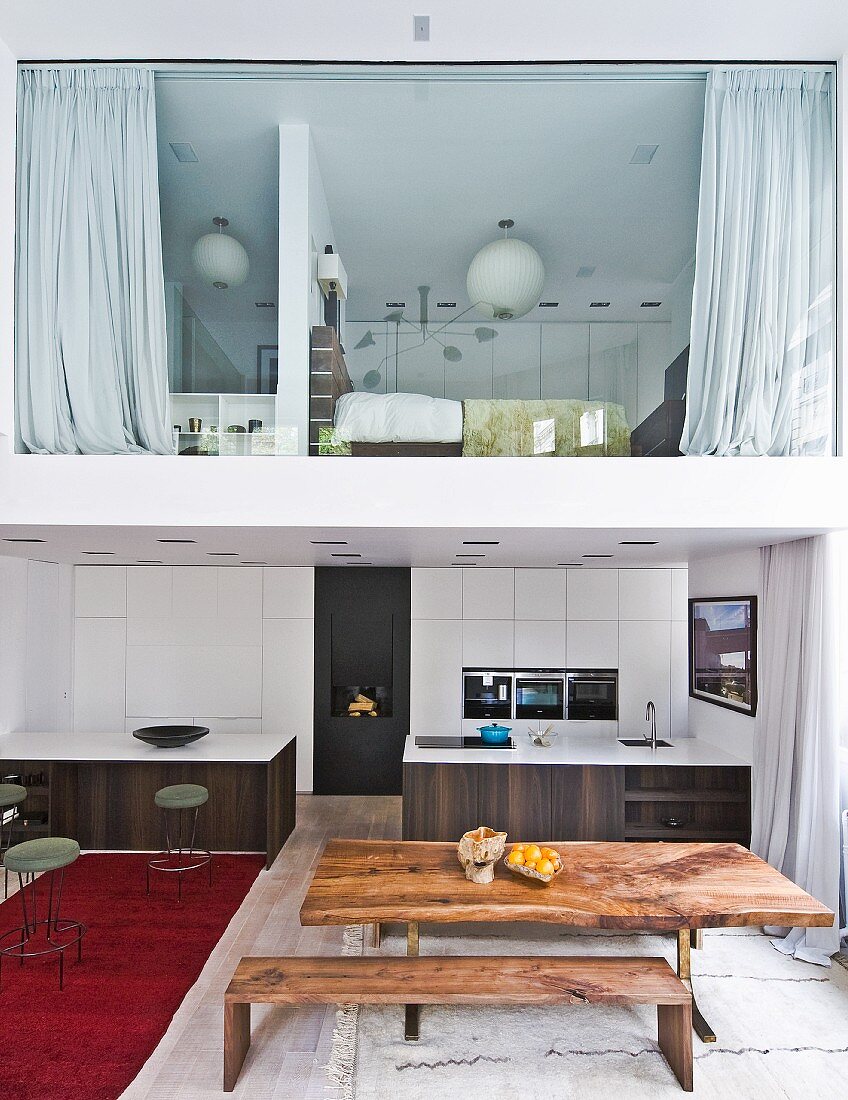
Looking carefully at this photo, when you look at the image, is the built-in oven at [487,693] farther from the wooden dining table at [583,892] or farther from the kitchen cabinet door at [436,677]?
the wooden dining table at [583,892]

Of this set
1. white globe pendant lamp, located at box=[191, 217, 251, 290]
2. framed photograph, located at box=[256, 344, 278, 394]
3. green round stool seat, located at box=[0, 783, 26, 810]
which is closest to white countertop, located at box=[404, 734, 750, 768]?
green round stool seat, located at box=[0, 783, 26, 810]

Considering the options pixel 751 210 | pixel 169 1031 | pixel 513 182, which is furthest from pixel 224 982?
pixel 751 210

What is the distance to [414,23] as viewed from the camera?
347 centimetres

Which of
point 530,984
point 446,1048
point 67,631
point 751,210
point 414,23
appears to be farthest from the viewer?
point 67,631

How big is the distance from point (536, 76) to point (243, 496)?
7.75ft

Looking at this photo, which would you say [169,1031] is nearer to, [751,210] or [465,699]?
[465,699]

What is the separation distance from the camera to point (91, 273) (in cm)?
370

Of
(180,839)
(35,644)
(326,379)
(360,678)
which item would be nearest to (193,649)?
(35,644)

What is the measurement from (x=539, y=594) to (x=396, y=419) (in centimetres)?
335

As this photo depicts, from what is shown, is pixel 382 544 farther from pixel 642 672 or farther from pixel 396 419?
pixel 642 672

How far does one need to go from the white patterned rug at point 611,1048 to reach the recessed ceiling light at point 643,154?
3.75m

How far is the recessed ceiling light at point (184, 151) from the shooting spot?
371 cm

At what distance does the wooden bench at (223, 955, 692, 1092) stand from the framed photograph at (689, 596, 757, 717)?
2.29 meters

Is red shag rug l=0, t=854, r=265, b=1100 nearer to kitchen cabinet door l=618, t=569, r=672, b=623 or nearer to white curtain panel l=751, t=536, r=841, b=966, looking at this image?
white curtain panel l=751, t=536, r=841, b=966
